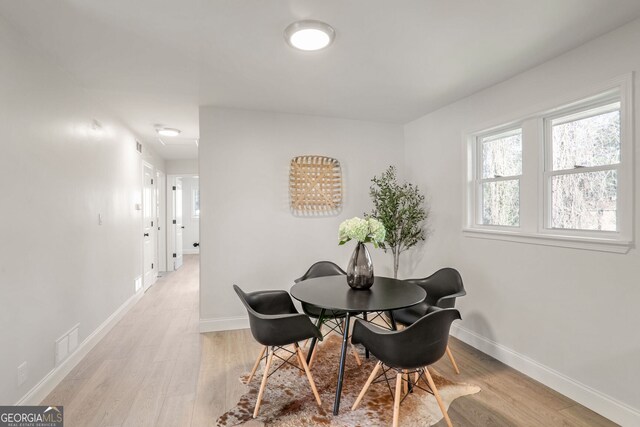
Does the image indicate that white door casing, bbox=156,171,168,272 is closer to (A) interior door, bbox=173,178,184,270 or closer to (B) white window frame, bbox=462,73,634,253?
(A) interior door, bbox=173,178,184,270

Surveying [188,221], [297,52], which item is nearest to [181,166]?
[188,221]

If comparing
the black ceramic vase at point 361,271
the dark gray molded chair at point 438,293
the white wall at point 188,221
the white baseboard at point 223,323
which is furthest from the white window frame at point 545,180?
the white wall at point 188,221

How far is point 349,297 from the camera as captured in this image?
2268 millimetres

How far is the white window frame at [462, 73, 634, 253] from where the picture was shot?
6.70ft

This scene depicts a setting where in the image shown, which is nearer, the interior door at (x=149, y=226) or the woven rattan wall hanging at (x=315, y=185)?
the woven rattan wall hanging at (x=315, y=185)

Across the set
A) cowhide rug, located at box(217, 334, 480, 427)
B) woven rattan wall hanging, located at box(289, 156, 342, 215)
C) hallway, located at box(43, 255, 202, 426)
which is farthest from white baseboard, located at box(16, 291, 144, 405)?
woven rattan wall hanging, located at box(289, 156, 342, 215)

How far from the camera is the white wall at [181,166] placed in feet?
24.2

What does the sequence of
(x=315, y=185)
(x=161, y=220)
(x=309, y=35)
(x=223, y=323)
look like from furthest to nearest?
1. (x=161, y=220)
2. (x=315, y=185)
3. (x=223, y=323)
4. (x=309, y=35)

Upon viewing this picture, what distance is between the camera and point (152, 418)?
2.08m

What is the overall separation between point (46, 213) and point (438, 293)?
3.22m

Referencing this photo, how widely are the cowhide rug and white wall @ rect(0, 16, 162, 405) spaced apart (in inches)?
56.0

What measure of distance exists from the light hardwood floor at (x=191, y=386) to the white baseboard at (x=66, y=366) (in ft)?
0.16

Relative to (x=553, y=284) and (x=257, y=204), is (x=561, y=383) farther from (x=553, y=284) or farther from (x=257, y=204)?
(x=257, y=204)

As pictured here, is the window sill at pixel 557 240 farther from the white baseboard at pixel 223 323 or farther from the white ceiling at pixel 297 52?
the white baseboard at pixel 223 323
